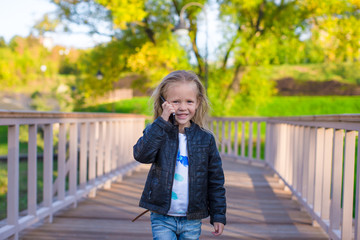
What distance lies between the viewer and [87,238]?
295 cm

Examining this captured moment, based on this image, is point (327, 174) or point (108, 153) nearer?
point (327, 174)

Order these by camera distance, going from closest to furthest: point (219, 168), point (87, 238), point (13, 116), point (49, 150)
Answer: point (219, 168) < point (13, 116) < point (87, 238) < point (49, 150)

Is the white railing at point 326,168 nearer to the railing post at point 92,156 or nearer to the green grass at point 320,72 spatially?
the railing post at point 92,156

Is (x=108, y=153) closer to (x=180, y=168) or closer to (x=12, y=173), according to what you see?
(x=12, y=173)

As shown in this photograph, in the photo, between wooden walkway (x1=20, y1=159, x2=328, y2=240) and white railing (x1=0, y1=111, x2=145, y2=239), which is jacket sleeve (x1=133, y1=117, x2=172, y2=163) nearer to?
white railing (x1=0, y1=111, x2=145, y2=239)

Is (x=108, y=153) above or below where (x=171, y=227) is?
below

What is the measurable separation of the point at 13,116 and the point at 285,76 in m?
27.4

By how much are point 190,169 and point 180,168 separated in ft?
0.16

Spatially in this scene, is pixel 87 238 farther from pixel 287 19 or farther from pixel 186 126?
pixel 287 19

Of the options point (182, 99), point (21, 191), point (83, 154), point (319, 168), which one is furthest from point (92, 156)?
point (21, 191)

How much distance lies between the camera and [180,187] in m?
1.83

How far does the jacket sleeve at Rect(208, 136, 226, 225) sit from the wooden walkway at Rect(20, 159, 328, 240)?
1125 mm

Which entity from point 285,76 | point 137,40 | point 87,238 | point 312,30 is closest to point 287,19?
point 312,30

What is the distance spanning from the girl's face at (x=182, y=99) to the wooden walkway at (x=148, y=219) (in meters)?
1.35
